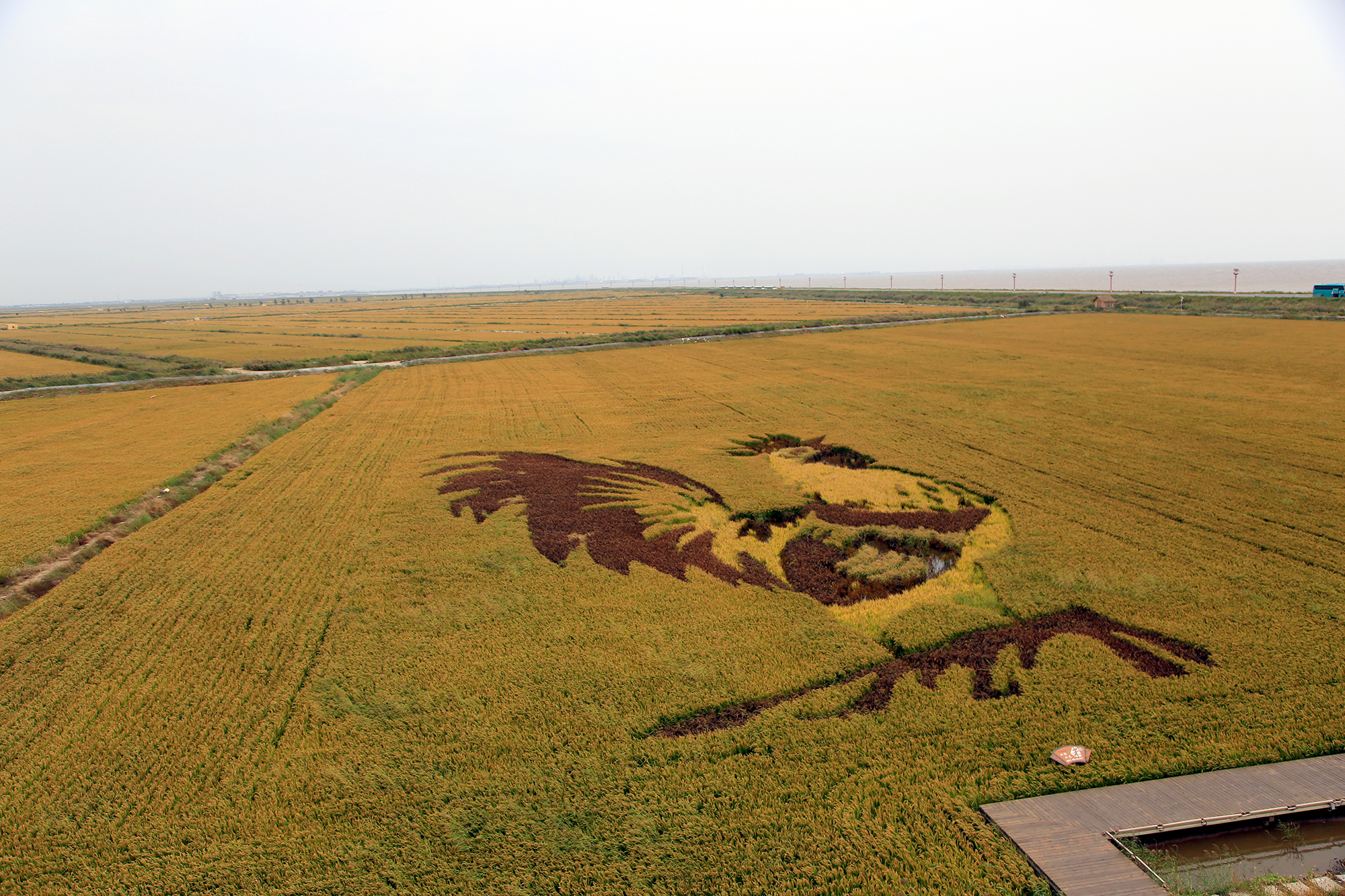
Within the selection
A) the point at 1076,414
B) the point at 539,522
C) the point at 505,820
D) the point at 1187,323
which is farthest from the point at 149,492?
the point at 1187,323

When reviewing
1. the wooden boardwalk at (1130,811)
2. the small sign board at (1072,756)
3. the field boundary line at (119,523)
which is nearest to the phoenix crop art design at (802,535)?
the small sign board at (1072,756)

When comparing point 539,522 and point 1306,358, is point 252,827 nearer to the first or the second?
point 539,522

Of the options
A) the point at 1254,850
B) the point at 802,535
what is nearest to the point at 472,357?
the point at 802,535

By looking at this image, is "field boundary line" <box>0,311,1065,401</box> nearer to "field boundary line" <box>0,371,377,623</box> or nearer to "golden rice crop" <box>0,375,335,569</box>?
"golden rice crop" <box>0,375,335,569</box>

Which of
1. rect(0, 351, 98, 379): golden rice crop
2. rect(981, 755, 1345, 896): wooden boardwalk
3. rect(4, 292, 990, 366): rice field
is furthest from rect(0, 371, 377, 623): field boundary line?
rect(4, 292, 990, 366): rice field

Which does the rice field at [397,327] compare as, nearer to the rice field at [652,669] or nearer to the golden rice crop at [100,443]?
the golden rice crop at [100,443]

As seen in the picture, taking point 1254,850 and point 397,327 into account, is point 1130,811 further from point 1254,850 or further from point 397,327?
point 397,327
